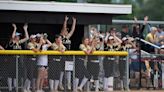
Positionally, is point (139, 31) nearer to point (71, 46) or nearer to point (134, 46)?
point (134, 46)

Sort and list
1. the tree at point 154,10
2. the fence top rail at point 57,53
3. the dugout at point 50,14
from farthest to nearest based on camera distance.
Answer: the tree at point 154,10
the dugout at point 50,14
the fence top rail at point 57,53

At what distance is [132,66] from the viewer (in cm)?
2264

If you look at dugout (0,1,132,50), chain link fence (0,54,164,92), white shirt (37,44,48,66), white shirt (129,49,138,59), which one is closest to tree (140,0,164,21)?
white shirt (129,49,138,59)

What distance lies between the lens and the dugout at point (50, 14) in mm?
20781

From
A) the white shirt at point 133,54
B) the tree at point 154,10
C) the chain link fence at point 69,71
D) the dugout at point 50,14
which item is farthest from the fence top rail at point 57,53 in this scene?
the tree at point 154,10

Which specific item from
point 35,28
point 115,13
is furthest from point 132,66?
point 35,28

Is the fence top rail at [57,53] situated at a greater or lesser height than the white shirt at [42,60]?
greater

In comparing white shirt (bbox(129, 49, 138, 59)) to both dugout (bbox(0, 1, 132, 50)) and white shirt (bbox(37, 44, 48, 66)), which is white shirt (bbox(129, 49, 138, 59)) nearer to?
dugout (bbox(0, 1, 132, 50))

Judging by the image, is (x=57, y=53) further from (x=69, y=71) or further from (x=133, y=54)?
(x=133, y=54)

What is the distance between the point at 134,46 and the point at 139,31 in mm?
848

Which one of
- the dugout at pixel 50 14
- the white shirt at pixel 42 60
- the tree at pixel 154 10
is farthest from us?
the tree at pixel 154 10

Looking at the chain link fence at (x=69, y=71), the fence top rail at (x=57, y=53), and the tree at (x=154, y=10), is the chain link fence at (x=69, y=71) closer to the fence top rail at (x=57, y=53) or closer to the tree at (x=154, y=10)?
the fence top rail at (x=57, y=53)


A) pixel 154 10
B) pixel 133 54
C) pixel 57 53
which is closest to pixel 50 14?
pixel 57 53

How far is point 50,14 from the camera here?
70.1ft
